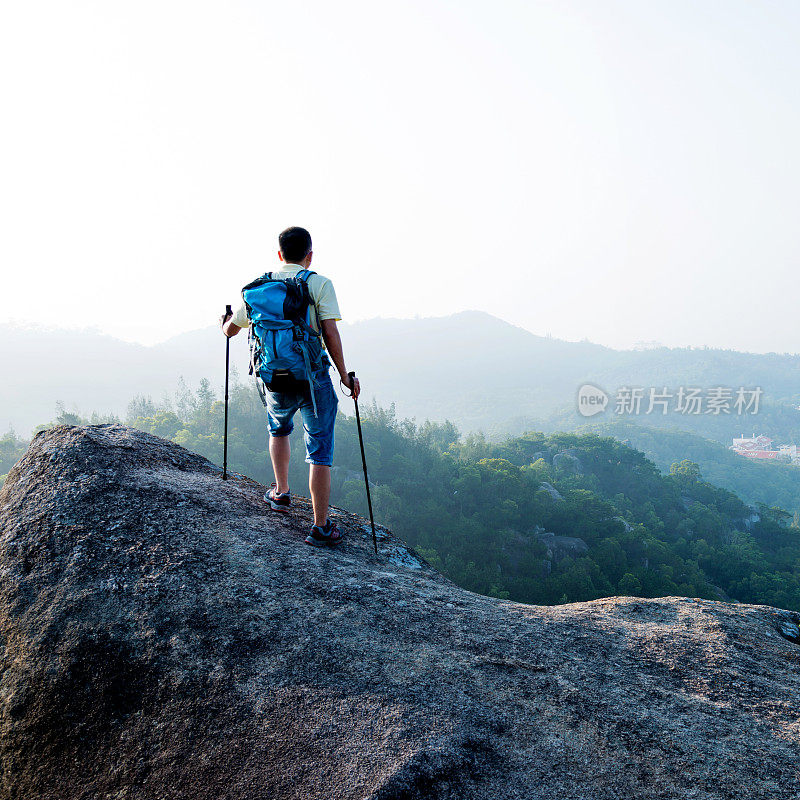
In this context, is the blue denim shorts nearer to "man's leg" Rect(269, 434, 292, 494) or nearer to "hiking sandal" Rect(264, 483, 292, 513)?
"man's leg" Rect(269, 434, 292, 494)

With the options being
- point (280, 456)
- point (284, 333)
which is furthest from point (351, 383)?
point (280, 456)

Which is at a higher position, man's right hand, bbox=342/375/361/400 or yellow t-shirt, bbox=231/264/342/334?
yellow t-shirt, bbox=231/264/342/334

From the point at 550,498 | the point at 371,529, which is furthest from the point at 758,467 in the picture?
the point at 371,529

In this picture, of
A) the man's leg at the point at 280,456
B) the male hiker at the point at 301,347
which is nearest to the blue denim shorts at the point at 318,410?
the male hiker at the point at 301,347

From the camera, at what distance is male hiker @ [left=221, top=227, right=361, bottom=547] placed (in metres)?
4.14

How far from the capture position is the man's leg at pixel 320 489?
4.39 m

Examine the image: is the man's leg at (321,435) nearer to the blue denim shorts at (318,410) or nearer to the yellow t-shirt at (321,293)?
the blue denim shorts at (318,410)

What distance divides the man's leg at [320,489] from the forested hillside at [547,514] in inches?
1850

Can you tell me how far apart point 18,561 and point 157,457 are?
1771mm

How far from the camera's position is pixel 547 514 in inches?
2522

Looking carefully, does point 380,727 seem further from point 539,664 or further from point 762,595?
point 762,595

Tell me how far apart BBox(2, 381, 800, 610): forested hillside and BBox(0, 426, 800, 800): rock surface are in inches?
1869

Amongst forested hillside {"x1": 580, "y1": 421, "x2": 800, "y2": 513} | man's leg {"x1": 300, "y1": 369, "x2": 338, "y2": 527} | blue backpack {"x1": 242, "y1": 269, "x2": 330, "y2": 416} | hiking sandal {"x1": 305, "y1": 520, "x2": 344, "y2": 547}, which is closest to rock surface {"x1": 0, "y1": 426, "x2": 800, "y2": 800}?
hiking sandal {"x1": 305, "y1": 520, "x2": 344, "y2": 547}

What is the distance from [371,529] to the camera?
5391 millimetres
